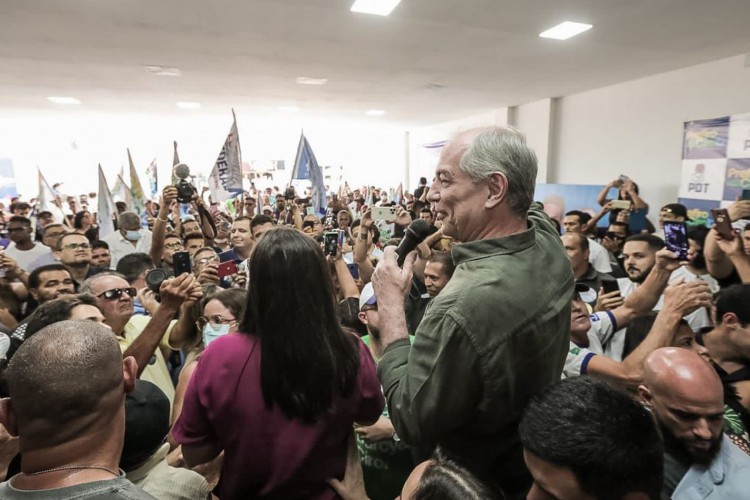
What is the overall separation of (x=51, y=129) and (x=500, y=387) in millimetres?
17671

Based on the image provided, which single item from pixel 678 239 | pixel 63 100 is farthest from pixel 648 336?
pixel 63 100

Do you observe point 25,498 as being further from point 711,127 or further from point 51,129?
point 51,129

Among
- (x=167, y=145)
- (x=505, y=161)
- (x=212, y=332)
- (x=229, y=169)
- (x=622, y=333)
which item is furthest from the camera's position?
(x=167, y=145)

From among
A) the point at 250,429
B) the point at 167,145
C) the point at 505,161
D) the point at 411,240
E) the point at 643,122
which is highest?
the point at 167,145

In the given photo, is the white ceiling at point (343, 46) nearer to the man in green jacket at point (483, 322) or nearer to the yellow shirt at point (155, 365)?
the yellow shirt at point (155, 365)

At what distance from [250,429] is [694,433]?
4.10 ft

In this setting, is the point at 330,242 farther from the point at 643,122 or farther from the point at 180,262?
the point at 643,122

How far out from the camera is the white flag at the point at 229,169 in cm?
562

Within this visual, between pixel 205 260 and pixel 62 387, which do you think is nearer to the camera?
pixel 62 387

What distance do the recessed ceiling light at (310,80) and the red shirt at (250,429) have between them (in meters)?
6.48

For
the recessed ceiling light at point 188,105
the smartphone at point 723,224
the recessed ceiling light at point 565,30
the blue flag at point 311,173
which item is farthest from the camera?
the recessed ceiling light at point 188,105

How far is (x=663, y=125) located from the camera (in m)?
7.07

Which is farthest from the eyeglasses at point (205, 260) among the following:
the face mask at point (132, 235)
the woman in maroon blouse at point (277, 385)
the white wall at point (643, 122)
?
the white wall at point (643, 122)

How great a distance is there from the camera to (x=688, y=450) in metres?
1.29
